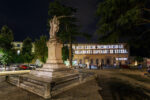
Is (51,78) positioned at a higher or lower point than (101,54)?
lower

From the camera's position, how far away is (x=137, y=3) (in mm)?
6398

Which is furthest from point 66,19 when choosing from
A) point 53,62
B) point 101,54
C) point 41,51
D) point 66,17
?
point 101,54

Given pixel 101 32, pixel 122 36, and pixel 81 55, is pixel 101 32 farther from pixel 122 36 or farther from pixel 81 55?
pixel 81 55

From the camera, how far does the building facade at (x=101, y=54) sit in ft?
157

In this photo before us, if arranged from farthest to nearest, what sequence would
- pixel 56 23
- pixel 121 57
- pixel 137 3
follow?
pixel 121 57 → pixel 56 23 → pixel 137 3

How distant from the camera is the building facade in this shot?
47812 mm

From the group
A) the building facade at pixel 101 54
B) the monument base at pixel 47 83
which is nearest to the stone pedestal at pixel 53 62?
the monument base at pixel 47 83

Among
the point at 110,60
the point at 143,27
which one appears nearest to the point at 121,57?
the point at 110,60

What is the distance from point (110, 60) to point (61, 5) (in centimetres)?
4281

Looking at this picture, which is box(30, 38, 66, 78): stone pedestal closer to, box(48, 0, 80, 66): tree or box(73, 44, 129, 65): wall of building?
box(48, 0, 80, 66): tree

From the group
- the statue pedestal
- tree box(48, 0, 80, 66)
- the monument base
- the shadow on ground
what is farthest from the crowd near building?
the shadow on ground

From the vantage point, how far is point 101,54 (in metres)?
50.5

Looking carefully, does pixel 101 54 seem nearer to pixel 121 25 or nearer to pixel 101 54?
pixel 101 54

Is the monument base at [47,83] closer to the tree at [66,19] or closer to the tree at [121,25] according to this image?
the tree at [121,25]
